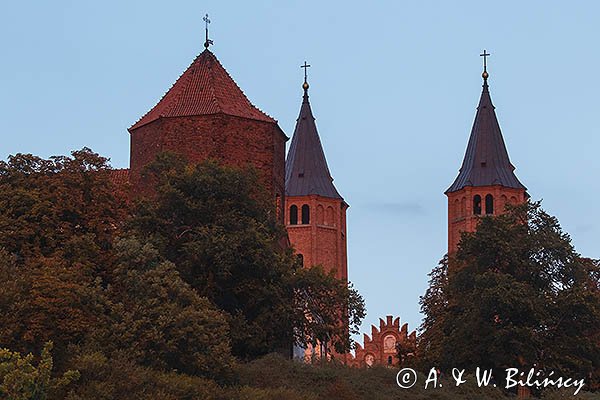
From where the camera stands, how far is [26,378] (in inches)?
988

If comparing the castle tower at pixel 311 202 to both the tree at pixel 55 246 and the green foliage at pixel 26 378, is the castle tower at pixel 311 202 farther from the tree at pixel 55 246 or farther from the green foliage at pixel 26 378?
the green foliage at pixel 26 378

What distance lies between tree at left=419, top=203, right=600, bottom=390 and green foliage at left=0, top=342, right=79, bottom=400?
55.3 feet

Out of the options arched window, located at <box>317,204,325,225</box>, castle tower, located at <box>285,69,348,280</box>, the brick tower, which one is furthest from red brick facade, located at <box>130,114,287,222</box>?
arched window, located at <box>317,204,325,225</box>

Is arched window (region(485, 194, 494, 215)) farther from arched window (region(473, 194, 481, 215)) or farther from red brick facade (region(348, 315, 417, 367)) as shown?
red brick facade (region(348, 315, 417, 367))

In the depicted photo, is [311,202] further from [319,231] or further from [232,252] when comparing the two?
[232,252]

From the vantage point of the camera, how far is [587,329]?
40.2 m

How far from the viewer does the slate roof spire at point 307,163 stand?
9494cm

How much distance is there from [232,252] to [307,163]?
60030mm

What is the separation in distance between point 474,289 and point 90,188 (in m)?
13.2

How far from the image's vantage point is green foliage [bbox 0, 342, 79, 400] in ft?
82.1

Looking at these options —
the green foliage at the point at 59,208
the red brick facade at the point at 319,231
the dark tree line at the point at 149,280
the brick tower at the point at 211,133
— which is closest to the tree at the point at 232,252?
the dark tree line at the point at 149,280

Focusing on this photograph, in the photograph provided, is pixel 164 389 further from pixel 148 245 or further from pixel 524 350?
pixel 524 350

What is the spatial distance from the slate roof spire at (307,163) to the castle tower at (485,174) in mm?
10220

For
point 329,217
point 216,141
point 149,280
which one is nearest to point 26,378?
point 149,280
